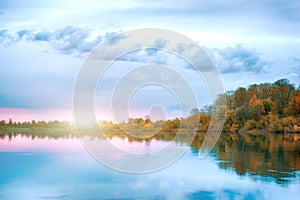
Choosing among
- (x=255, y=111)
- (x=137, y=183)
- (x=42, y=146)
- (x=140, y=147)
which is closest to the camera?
(x=137, y=183)

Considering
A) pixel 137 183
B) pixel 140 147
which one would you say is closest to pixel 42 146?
pixel 140 147

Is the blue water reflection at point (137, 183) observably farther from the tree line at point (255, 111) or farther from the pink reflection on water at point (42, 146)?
the tree line at point (255, 111)

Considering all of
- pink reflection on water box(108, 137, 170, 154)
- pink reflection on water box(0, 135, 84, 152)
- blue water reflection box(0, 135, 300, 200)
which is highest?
pink reflection on water box(108, 137, 170, 154)

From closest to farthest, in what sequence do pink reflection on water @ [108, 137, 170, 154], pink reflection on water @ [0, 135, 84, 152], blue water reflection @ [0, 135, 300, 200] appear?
1. blue water reflection @ [0, 135, 300, 200]
2. pink reflection on water @ [108, 137, 170, 154]
3. pink reflection on water @ [0, 135, 84, 152]

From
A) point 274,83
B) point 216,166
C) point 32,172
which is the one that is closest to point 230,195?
point 216,166

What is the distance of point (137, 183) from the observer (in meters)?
19.7

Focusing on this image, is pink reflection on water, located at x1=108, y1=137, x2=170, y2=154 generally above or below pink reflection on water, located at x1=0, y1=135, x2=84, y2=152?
above

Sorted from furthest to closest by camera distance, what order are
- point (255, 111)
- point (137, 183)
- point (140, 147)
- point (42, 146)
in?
1. point (255, 111)
2. point (42, 146)
3. point (140, 147)
4. point (137, 183)

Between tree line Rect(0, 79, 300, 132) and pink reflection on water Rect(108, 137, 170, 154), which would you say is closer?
pink reflection on water Rect(108, 137, 170, 154)

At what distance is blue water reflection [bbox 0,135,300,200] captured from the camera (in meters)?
17.0

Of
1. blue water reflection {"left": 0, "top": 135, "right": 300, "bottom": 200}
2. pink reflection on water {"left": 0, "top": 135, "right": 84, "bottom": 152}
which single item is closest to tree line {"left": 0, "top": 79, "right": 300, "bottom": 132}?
pink reflection on water {"left": 0, "top": 135, "right": 84, "bottom": 152}

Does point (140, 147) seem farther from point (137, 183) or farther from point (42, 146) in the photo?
point (137, 183)

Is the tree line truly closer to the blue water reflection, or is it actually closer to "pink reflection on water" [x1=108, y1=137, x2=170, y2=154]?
"pink reflection on water" [x1=108, y1=137, x2=170, y2=154]

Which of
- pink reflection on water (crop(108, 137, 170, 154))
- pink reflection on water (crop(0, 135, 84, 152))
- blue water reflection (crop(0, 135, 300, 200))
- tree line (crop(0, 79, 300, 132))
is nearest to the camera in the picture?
blue water reflection (crop(0, 135, 300, 200))
